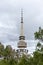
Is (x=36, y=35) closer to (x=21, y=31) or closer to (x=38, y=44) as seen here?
(x=38, y=44)

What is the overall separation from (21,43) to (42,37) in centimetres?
11135

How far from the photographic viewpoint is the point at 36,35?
63.0 ft

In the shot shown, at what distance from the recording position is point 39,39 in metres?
19.2

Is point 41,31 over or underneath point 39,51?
over

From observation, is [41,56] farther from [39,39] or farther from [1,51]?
[1,51]

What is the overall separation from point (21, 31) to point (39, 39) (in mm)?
120664

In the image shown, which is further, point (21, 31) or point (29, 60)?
point (21, 31)

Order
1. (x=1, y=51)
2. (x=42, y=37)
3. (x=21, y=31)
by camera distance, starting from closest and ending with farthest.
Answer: (x=42, y=37) → (x=1, y=51) → (x=21, y=31)

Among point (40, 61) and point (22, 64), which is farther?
point (22, 64)

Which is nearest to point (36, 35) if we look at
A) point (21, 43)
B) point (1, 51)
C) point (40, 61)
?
point (40, 61)

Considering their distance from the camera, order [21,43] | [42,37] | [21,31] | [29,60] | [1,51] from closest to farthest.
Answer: [42,37] → [29,60] → [1,51] → [21,43] → [21,31]

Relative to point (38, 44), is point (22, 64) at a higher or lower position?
lower

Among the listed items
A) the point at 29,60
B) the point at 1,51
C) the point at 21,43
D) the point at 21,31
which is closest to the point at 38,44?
the point at 29,60

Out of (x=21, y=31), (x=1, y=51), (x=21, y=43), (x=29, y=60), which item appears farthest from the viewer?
(x=21, y=31)
